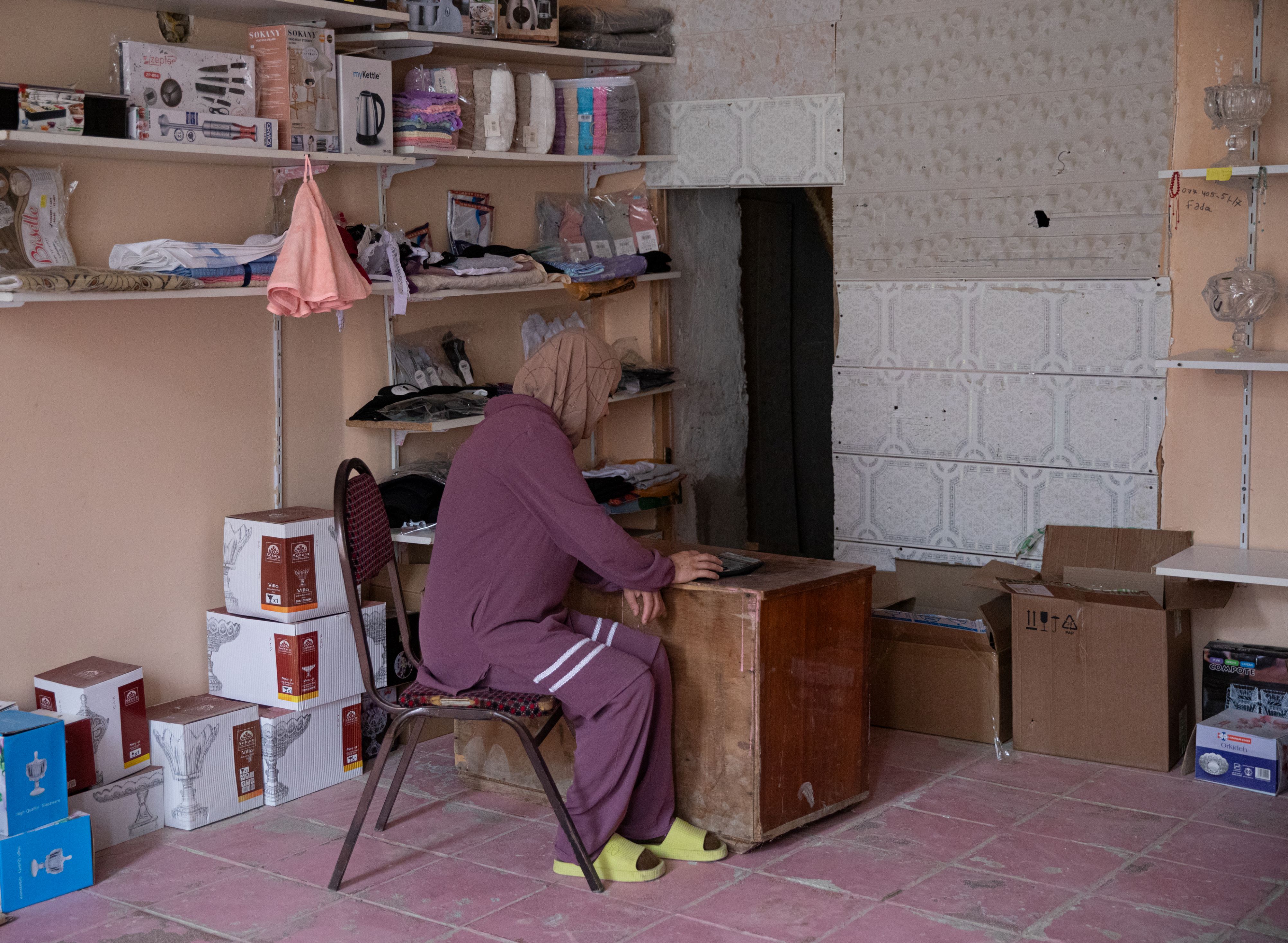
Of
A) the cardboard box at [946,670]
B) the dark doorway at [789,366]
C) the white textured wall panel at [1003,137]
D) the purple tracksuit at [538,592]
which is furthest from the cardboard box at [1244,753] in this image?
the dark doorway at [789,366]

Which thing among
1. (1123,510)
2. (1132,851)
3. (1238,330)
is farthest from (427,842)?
(1238,330)

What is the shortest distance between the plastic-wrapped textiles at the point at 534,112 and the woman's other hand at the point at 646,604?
5.83 ft

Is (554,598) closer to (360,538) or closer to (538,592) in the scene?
(538,592)

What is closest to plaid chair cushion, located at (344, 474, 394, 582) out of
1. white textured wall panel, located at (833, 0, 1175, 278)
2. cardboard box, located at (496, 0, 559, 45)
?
cardboard box, located at (496, 0, 559, 45)

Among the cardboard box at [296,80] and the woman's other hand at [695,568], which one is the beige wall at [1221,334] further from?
the cardboard box at [296,80]

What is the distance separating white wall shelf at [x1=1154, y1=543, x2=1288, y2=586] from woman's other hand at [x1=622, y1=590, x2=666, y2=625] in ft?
4.61

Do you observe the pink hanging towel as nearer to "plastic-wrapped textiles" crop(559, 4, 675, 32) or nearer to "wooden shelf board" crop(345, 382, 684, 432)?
"wooden shelf board" crop(345, 382, 684, 432)

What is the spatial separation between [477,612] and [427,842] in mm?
657

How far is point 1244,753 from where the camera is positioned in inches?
142

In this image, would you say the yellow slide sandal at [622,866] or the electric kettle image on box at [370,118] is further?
the electric kettle image on box at [370,118]

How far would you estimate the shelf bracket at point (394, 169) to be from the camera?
13.3 ft

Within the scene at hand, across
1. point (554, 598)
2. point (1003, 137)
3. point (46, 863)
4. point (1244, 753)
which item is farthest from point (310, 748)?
point (1003, 137)

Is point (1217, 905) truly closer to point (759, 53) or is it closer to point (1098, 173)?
point (1098, 173)

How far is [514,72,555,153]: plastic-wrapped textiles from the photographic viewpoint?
169 inches
